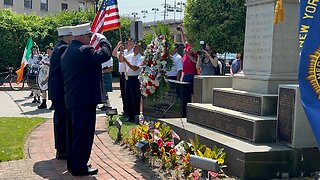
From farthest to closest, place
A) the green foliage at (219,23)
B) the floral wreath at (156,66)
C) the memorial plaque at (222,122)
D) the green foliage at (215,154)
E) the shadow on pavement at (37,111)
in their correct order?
the green foliage at (219,23) < the shadow on pavement at (37,111) < the floral wreath at (156,66) < the memorial plaque at (222,122) < the green foliage at (215,154)

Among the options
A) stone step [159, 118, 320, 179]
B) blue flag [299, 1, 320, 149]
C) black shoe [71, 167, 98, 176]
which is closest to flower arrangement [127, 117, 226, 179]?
stone step [159, 118, 320, 179]

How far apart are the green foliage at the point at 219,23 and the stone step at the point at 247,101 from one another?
17012 mm

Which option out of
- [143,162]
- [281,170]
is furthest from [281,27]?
[143,162]

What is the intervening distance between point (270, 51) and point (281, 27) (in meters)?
0.39

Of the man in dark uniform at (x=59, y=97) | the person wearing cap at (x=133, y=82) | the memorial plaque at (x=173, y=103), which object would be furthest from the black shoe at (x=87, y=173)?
the person wearing cap at (x=133, y=82)

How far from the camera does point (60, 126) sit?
7.08 meters

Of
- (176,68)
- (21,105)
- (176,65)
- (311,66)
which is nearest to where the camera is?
(311,66)

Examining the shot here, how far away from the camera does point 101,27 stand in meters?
10.3

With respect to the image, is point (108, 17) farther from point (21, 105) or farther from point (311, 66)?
point (311, 66)

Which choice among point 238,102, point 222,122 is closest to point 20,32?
point 238,102

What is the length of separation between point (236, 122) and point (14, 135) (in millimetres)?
4434

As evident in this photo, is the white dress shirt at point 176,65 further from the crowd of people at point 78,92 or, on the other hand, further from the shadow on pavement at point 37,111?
the shadow on pavement at point 37,111

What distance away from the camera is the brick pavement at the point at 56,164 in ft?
19.9

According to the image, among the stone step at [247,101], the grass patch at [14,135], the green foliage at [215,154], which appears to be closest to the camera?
the green foliage at [215,154]
